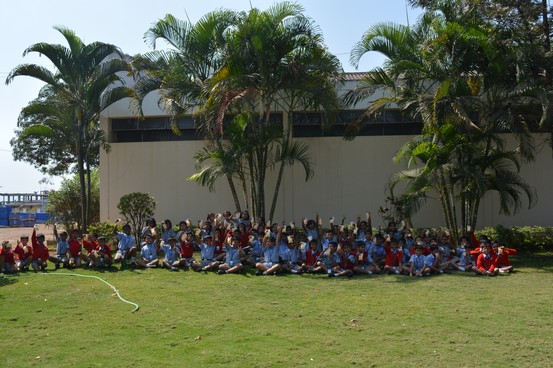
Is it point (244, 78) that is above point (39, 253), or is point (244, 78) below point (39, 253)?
above

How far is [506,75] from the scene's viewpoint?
13547mm

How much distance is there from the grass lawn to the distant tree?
440cm

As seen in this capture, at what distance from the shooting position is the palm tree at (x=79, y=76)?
16.3m

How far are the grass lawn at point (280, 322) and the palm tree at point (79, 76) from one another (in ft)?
21.4

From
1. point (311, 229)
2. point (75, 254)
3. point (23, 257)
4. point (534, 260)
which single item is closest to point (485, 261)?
point (534, 260)

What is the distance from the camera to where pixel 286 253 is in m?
12.5

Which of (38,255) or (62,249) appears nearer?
(38,255)

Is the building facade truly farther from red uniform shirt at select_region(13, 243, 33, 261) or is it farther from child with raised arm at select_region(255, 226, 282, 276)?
red uniform shirt at select_region(13, 243, 33, 261)

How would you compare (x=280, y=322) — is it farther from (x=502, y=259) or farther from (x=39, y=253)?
(x=39, y=253)

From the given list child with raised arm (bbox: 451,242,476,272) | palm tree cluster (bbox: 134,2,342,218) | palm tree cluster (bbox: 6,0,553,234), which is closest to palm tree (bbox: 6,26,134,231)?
palm tree cluster (bbox: 6,0,553,234)

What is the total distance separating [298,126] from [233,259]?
281 inches

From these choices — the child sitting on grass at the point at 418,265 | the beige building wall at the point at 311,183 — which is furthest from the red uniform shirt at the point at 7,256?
the child sitting on grass at the point at 418,265

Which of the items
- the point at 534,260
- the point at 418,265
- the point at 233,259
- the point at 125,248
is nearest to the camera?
the point at 418,265

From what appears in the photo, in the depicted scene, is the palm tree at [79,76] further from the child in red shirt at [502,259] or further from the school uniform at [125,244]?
the child in red shirt at [502,259]
